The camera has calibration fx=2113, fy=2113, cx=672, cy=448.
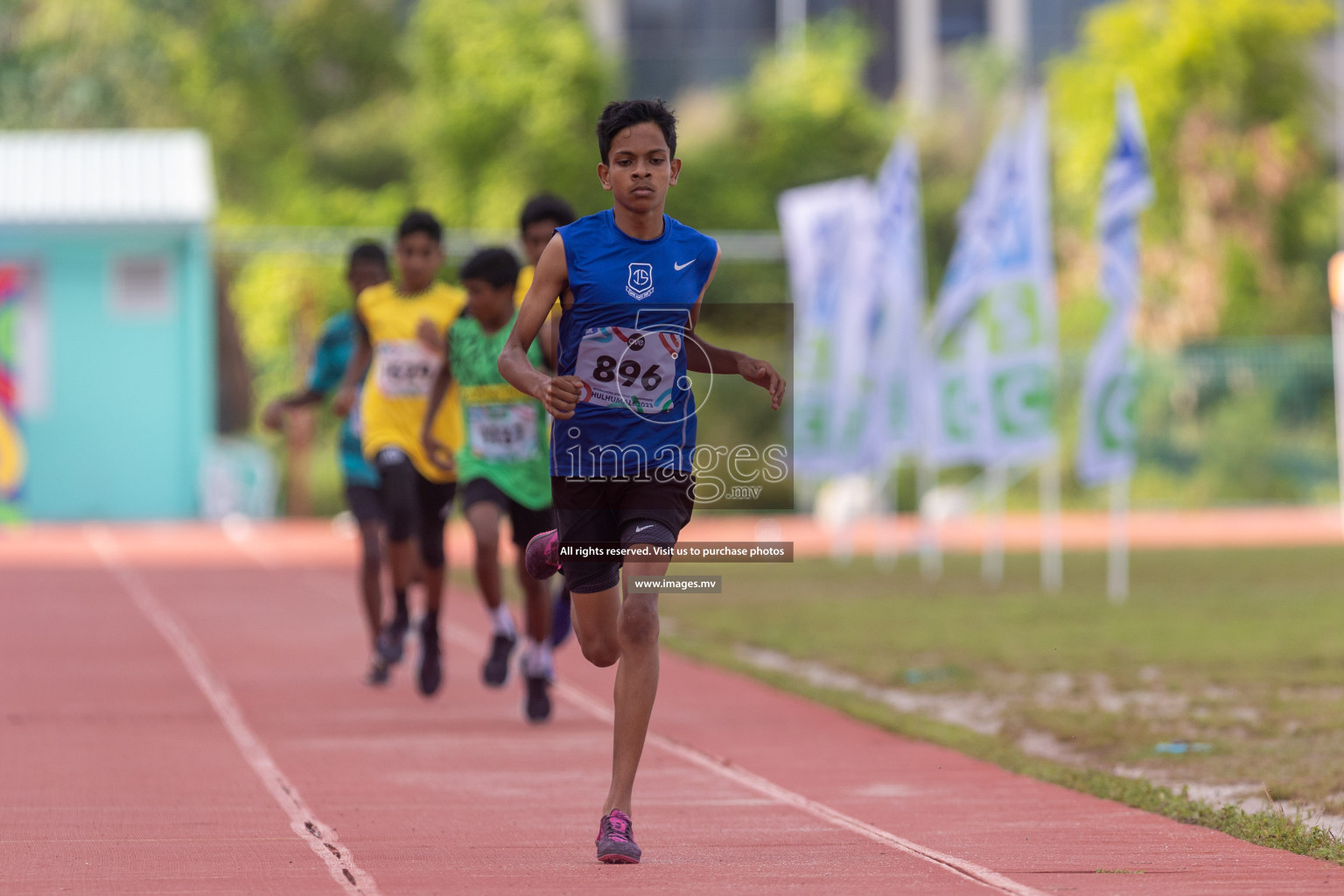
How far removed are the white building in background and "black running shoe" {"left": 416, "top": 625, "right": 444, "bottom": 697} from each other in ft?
180

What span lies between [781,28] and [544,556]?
58932 mm

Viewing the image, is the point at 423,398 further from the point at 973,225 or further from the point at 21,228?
the point at 21,228

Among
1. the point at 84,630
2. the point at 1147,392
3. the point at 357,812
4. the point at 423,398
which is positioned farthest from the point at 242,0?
the point at 357,812

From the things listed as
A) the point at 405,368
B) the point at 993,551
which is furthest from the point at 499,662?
the point at 993,551

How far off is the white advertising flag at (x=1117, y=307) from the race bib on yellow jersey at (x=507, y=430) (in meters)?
8.67

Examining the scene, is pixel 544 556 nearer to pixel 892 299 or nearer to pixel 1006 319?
Result: pixel 1006 319

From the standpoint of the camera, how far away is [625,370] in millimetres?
6273

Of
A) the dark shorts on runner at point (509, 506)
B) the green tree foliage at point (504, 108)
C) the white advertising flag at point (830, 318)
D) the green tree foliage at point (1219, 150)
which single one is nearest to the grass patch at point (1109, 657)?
the white advertising flag at point (830, 318)

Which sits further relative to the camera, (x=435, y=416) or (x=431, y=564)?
(x=431, y=564)

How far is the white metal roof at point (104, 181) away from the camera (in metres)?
31.2

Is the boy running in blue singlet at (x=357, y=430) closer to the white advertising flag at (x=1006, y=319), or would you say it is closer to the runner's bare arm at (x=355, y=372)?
the runner's bare arm at (x=355, y=372)

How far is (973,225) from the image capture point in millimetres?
19344

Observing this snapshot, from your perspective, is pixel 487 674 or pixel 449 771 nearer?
pixel 449 771

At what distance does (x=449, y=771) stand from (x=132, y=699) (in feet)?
10.2
